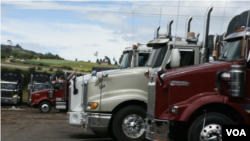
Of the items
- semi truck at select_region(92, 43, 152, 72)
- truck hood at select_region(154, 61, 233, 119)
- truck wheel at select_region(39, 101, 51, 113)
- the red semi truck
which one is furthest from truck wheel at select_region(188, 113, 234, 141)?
truck wheel at select_region(39, 101, 51, 113)

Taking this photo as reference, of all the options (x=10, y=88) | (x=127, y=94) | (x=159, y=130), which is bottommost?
(x=10, y=88)

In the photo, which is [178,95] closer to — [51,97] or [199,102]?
[199,102]

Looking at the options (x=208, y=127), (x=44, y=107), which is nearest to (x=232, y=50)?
(x=208, y=127)

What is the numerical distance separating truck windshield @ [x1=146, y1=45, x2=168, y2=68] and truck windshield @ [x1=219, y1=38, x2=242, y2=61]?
2.14 meters

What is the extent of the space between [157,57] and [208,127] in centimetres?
357

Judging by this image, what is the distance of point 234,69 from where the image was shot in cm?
788

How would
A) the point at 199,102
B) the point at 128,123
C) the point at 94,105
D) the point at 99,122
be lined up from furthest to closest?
the point at 94,105 < the point at 99,122 < the point at 128,123 < the point at 199,102

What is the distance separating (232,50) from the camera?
8.77 meters

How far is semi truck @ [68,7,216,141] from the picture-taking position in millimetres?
11008

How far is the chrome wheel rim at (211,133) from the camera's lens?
785cm

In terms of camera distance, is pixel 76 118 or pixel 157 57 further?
pixel 76 118

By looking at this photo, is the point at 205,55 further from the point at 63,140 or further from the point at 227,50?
the point at 63,140

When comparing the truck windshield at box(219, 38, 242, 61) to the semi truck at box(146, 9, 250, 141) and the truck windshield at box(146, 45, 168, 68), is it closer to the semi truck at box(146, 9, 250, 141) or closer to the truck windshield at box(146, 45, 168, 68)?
the semi truck at box(146, 9, 250, 141)

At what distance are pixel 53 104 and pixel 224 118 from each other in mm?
23520
